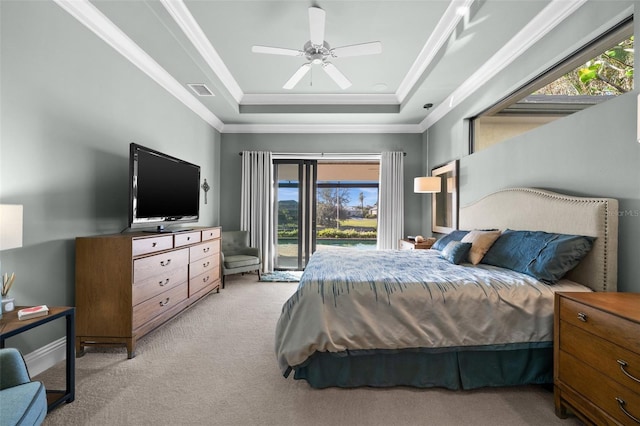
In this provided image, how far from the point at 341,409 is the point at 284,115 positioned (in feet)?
14.1

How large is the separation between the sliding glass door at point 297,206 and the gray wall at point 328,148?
36cm

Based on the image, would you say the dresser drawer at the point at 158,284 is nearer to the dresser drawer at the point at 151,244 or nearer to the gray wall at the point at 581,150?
the dresser drawer at the point at 151,244

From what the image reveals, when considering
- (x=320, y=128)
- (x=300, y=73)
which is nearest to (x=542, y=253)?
(x=300, y=73)

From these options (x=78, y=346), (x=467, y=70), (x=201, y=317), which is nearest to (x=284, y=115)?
(x=467, y=70)

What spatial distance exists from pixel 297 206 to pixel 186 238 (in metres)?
2.73

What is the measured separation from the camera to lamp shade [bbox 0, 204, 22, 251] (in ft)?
4.99

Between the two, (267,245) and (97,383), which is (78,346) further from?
(267,245)

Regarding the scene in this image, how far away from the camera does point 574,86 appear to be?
240 cm

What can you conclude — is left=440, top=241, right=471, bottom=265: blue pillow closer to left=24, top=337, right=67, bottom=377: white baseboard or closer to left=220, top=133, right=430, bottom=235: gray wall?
left=220, top=133, right=430, bottom=235: gray wall

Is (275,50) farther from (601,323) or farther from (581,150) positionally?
(601,323)

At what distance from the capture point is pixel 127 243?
232 centimetres

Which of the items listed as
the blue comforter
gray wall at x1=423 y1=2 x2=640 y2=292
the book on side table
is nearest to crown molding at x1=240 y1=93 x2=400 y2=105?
gray wall at x1=423 y1=2 x2=640 y2=292

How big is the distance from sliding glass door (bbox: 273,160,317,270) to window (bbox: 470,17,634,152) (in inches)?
127

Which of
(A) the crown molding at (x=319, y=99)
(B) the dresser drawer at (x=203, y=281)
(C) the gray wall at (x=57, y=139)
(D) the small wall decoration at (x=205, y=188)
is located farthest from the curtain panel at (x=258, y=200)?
(C) the gray wall at (x=57, y=139)
